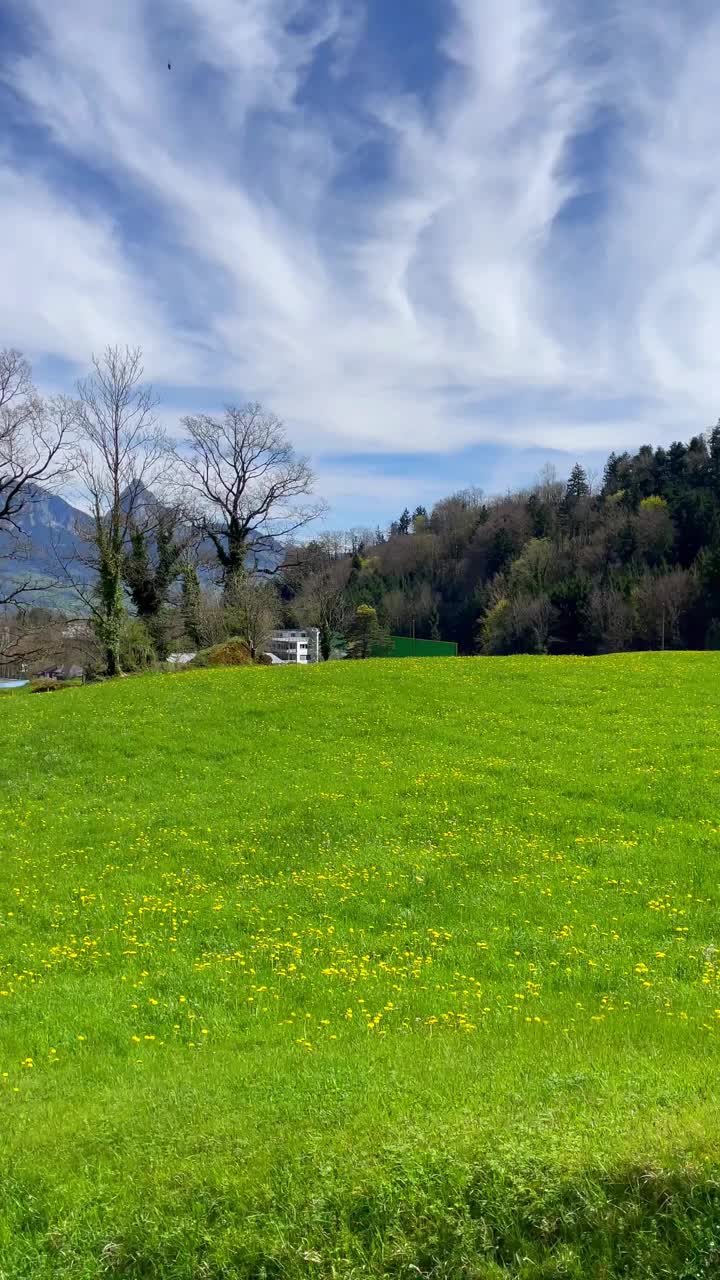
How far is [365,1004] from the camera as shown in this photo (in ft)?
27.3

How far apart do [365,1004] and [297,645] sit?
64.8m

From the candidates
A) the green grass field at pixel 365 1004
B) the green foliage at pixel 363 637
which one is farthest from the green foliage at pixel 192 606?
the green foliage at pixel 363 637

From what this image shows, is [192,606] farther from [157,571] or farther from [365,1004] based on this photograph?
[365,1004]

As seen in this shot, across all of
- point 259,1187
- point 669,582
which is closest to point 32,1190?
point 259,1187

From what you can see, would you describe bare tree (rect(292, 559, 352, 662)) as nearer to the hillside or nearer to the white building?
the white building

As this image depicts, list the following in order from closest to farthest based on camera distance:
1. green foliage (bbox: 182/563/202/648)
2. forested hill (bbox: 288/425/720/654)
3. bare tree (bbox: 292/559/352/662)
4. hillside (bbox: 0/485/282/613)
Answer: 1. hillside (bbox: 0/485/282/613)
2. green foliage (bbox: 182/563/202/648)
3. bare tree (bbox: 292/559/352/662)
4. forested hill (bbox: 288/425/720/654)

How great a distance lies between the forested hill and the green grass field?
46.4 meters

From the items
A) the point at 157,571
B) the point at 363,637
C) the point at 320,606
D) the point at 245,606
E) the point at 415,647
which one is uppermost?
the point at 157,571

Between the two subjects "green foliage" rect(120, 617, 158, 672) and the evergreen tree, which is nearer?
"green foliage" rect(120, 617, 158, 672)

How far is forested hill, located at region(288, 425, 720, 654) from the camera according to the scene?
312 ft

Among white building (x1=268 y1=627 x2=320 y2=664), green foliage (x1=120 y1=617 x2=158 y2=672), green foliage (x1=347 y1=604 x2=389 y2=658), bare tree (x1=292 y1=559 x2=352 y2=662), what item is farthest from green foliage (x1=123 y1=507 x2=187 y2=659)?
green foliage (x1=347 y1=604 x2=389 y2=658)

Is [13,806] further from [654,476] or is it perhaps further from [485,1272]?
[654,476]

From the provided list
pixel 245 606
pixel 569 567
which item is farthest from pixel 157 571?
pixel 569 567

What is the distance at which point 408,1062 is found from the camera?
21.5 ft
